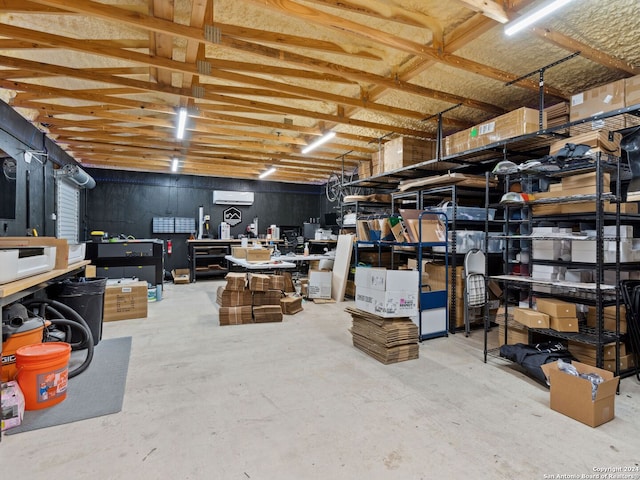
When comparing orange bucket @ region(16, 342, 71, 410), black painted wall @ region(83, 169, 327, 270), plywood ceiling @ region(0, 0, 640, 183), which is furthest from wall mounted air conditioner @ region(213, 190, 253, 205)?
orange bucket @ region(16, 342, 71, 410)

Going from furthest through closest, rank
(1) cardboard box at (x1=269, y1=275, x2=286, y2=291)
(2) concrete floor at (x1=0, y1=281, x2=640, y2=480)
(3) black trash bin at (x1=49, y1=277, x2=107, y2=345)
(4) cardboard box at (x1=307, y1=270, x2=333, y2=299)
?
(4) cardboard box at (x1=307, y1=270, x2=333, y2=299), (1) cardboard box at (x1=269, y1=275, x2=286, y2=291), (3) black trash bin at (x1=49, y1=277, x2=107, y2=345), (2) concrete floor at (x1=0, y1=281, x2=640, y2=480)

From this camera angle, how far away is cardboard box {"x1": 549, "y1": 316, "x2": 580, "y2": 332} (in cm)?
311

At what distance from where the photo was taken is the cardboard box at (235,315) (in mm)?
4711

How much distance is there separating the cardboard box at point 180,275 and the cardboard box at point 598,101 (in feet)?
27.7

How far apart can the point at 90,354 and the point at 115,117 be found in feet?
11.6

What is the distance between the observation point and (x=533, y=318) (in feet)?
10.5

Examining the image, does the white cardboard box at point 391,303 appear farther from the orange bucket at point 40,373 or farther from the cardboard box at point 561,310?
the orange bucket at point 40,373

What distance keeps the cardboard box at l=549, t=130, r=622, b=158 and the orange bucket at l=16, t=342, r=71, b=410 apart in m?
4.70

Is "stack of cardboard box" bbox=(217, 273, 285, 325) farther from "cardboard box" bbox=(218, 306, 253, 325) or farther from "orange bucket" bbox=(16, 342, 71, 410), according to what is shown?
"orange bucket" bbox=(16, 342, 71, 410)

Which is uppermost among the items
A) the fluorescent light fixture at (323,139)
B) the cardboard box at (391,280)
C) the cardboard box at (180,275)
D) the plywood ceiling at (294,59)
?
the plywood ceiling at (294,59)

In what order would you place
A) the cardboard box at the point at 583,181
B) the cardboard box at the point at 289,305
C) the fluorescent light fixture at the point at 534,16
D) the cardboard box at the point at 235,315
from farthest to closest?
the cardboard box at the point at 289,305 < the cardboard box at the point at 235,315 < the cardboard box at the point at 583,181 < the fluorescent light fixture at the point at 534,16

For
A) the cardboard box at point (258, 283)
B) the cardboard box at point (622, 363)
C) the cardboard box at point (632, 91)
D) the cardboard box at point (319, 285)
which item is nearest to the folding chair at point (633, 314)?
the cardboard box at point (622, 363)

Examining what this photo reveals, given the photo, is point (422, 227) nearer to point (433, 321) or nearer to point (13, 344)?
point (433, 321)

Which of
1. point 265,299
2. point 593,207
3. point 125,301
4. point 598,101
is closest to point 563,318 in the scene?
point 593,207
